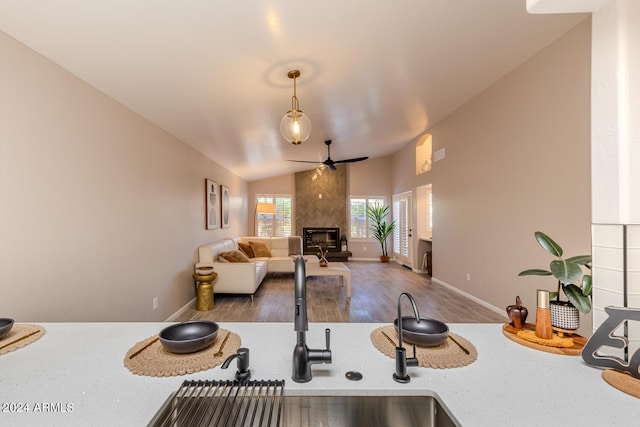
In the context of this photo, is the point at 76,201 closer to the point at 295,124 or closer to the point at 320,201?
the point at 295,124

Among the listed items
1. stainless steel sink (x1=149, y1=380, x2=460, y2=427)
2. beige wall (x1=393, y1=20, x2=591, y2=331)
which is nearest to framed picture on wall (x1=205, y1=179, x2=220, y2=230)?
beige wall (x1=393, y1=20, x2=591, y2=331)

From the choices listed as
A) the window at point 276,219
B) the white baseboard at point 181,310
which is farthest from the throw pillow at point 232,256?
the window at point 276,219

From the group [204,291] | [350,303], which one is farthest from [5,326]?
[350,303]

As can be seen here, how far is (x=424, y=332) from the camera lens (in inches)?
47.3

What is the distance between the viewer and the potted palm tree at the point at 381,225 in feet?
27.8

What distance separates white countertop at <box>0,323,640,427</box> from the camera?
30.4 inches

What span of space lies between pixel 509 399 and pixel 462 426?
0.21m

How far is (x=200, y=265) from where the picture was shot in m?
4.48

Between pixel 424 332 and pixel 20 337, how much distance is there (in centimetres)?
172

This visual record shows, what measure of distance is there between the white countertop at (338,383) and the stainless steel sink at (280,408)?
0.05 metres

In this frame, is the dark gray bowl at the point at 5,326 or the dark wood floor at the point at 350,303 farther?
the dark wood floor at the point at 350,303

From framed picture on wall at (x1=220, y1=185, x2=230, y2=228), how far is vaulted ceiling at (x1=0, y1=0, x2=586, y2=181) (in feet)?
6.45

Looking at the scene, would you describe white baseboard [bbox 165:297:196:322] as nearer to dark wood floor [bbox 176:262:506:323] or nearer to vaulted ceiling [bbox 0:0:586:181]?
dark wood floor [bbox 176:262:506:323]

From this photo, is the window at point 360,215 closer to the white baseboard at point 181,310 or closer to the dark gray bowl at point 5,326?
the white baseboard at point 181,310
